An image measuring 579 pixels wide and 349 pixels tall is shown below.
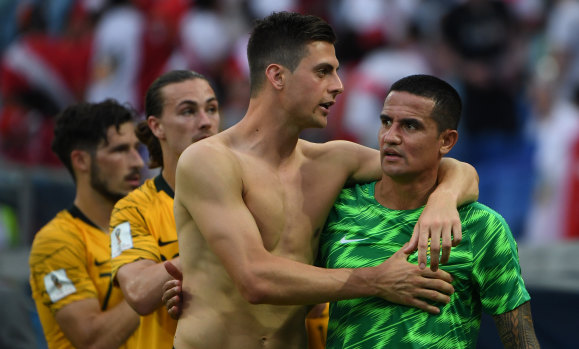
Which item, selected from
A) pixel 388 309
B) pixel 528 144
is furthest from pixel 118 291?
pixel 528 144

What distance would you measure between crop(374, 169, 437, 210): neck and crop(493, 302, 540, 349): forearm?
1.95 feet

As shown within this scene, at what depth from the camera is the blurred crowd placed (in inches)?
414

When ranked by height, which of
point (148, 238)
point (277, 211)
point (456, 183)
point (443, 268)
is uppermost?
point (456, 183)

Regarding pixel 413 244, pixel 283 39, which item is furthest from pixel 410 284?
pixel 283 39

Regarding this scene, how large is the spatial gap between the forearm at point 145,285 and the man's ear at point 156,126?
0.82 metres

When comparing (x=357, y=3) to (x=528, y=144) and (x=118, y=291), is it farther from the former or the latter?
(x=118, y=291)

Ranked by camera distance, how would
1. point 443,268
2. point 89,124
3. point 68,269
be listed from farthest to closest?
point 89,124
point 68,269
point 443,268

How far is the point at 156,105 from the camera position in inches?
194

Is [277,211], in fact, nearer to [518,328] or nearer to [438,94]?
[438,94]

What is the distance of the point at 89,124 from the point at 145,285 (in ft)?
5.42

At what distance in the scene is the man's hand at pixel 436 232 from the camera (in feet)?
12.1

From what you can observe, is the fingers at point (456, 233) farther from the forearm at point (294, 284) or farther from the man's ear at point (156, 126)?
the man's ear at point (156, 126)

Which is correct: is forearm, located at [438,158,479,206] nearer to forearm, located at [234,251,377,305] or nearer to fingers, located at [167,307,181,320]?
forearm, located at [234,251,377,305]

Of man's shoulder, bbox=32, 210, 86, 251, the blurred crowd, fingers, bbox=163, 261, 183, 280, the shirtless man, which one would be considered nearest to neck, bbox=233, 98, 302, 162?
the shirtless man
